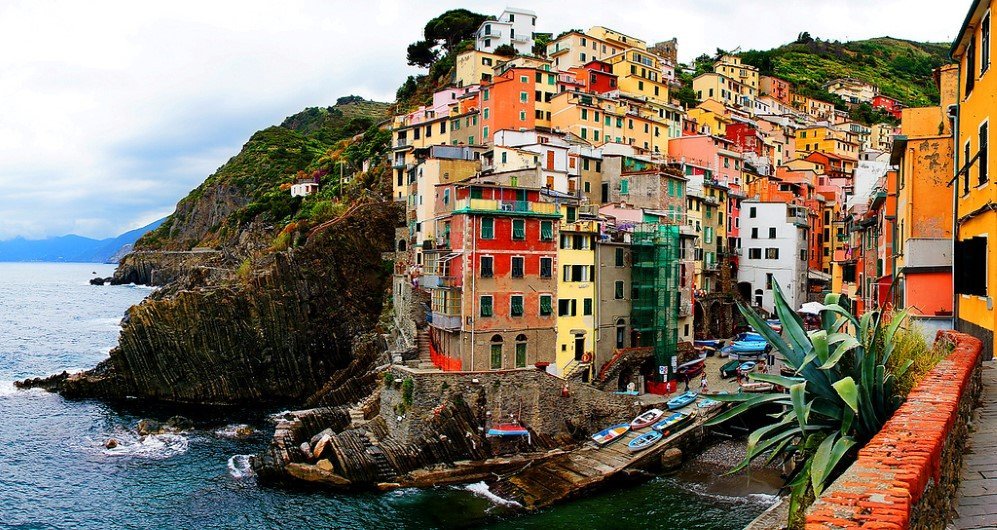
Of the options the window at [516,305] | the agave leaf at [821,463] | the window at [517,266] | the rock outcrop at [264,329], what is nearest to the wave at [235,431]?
the rock outcrop at [264,329]

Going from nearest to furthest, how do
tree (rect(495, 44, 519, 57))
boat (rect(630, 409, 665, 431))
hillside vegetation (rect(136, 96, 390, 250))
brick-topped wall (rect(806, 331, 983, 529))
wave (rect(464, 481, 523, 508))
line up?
brick-topped wall (rect(806, 331, 983, 529)) → wave (rect(464, 481, 523, 508)) → boat (rect(630, 409, 665, 431)) → hillside vegetation (rect(136, 96, 390, 250)) → tree (rect(495, 44, 519, 57))

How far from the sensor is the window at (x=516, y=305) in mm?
45406

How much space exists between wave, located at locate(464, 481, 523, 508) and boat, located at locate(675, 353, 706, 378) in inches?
793

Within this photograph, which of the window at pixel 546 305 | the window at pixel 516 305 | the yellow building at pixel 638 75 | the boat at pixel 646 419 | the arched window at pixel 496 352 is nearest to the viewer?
the boat at pixel 646 419

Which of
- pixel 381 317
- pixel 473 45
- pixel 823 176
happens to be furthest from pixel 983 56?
pixel 473 45

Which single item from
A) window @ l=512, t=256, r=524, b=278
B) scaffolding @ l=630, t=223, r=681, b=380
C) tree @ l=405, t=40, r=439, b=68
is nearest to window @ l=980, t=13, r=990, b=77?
window @ l=512, t=256, r=524, b=278

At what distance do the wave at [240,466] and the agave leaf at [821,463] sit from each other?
36715 mm

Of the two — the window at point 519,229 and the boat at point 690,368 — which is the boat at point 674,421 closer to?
the boat at point 690,368

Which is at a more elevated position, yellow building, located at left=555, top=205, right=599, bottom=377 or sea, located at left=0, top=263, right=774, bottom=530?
yellow building, located at left=555, top=205, right=599, bottom=377

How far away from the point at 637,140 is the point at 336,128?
104m

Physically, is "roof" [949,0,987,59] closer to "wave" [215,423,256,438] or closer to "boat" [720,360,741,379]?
"boat" [720,360,741,379]

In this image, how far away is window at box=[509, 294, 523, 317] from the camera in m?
45.4

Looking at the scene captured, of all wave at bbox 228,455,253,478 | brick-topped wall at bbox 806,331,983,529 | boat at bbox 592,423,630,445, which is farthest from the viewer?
boat at bbox 592,423,630,445

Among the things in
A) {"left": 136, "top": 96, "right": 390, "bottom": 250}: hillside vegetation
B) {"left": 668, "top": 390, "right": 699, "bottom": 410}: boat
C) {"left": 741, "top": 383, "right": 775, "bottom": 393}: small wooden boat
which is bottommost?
{"left": 668, "top": 390, "right": 699, "bottom": 410}: boat
